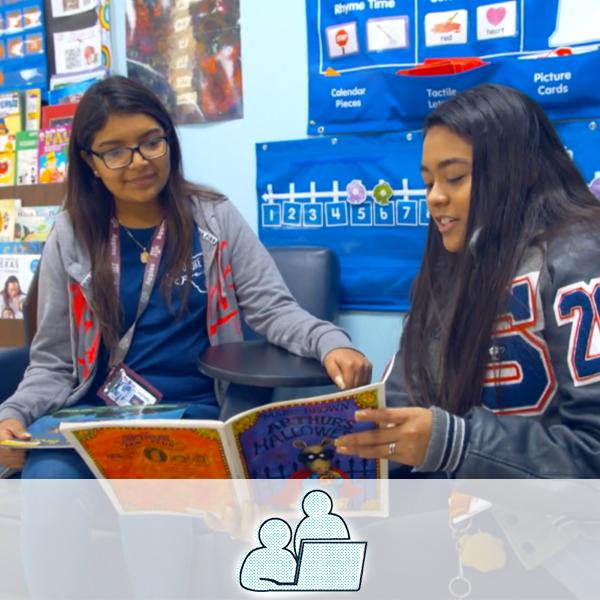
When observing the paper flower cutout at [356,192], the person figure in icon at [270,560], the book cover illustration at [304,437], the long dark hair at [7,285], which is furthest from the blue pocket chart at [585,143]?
the long dark hair at [7,285]

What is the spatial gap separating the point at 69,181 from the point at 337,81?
716mm

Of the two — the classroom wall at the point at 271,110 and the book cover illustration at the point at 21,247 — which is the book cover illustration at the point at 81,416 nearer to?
the classroom wall at the point at 271,110

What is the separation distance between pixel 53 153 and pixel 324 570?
166 cm

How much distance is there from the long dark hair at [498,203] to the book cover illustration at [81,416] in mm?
496

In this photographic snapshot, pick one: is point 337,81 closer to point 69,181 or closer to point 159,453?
point 69,181

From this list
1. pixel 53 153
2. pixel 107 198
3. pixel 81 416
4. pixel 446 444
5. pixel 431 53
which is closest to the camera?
pixel 446 444

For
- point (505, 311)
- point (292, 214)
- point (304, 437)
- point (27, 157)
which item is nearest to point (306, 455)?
point (304, 437)

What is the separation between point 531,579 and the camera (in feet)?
2.48

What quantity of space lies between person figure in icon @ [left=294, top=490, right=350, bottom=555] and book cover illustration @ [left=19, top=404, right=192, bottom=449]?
12.8 inches

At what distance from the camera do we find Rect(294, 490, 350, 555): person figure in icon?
0.81 m

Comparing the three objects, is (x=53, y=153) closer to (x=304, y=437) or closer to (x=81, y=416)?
(x=81, y=416)

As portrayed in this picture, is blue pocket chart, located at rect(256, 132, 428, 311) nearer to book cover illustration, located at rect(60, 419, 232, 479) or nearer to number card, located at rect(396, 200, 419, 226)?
number card, located at rect(396, 200, 419, 226)

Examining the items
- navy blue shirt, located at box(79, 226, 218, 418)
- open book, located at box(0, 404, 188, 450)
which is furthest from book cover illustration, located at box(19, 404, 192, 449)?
navy blue shirt, located at box(79, 226, 218, 418)

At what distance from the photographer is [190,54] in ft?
5.92
